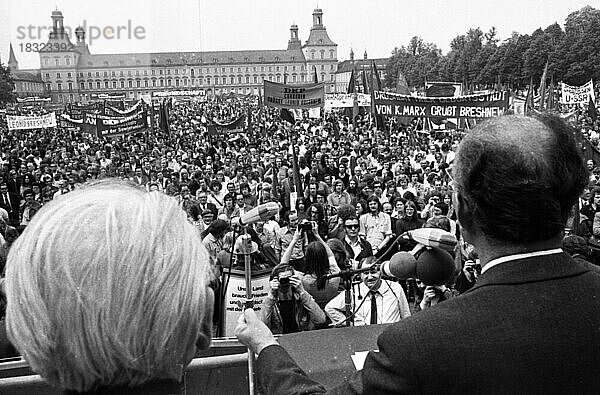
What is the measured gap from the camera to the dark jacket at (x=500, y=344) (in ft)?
4.10

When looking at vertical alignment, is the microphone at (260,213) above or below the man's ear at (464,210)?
below

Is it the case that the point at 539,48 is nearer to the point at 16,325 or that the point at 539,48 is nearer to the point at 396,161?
the point at 396,161

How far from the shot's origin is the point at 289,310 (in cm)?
454

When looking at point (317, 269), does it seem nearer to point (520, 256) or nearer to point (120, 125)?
point (520, 256)

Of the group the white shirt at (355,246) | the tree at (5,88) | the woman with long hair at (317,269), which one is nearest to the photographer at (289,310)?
the woman with long hair at (317,269)

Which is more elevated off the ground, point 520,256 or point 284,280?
point 520,256

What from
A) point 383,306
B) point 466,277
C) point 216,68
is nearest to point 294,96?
point 466,277

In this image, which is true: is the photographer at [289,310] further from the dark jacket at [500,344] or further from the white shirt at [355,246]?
the white shirt at [355,246]

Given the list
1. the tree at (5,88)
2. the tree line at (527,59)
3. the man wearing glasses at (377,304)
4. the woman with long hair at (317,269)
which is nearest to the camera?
the man wearing glasses at (377,304)

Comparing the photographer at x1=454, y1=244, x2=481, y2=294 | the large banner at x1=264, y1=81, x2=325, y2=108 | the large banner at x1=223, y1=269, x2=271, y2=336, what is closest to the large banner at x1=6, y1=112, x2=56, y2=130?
the large banner at x1=264, y1=81, x2=325, y2=108

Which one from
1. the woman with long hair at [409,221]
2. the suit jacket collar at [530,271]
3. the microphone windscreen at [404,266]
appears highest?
the suit jacket collar at [530,271]

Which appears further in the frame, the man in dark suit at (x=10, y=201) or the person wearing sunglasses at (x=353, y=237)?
the man in dark suit at (x=10, y=201)

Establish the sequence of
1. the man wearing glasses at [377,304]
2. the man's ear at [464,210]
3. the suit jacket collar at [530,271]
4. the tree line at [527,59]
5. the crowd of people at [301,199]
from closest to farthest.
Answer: the suit jacket collar at [530,271] → the man's ear at [464,210] → the man wearing glasses at [377,304] → the crowd of people at [301,199] → the tree line at [527,59]

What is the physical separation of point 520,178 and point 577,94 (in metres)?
24.4
